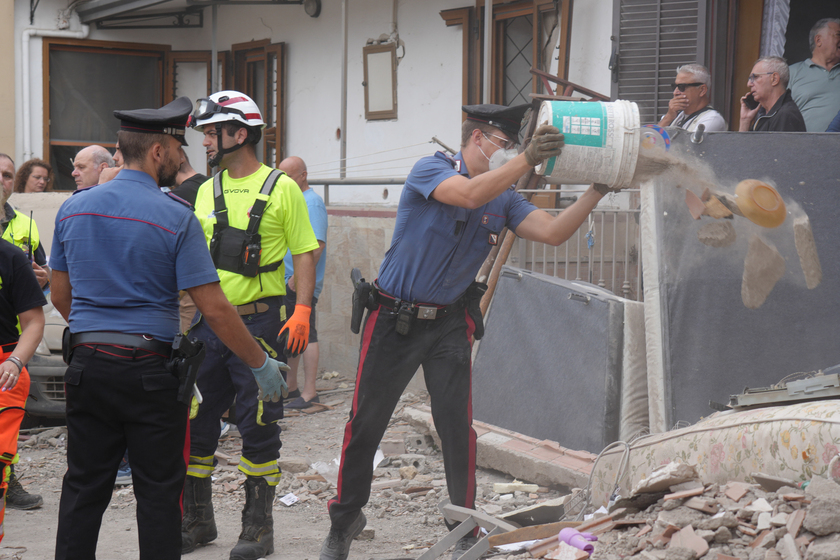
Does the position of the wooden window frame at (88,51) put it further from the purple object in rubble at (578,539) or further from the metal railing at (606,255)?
the purple object in rubble at (578,539)

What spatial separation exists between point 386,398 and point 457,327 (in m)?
0.47

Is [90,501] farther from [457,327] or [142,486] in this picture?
[457,327]

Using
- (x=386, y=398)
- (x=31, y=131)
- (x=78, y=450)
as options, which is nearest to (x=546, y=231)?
(x=386, y=398)

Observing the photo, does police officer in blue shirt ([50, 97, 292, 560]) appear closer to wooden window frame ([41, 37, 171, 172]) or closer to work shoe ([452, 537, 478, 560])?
work shoe ([452, 537, 478, 560])

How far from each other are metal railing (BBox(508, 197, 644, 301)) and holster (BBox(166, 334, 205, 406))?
3.55m

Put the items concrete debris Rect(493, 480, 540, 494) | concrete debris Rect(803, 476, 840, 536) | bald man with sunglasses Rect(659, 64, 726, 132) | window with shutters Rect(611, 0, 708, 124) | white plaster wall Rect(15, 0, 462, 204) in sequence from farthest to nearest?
1. white plaster wall Rect(15, 0, 462, 204)
2. window with shutters Rect(611, 0, 708, 124)
3. bald man with sunglasses Rect(659, 64, 726, 132)
4. concrete debris Rect(493, 480, 540, 494)
5. concrete debris Rect(803, 476, 840, 536)

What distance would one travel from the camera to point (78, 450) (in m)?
2.98

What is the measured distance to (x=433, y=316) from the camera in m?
3.77

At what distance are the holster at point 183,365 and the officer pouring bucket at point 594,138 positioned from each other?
5.12 ft

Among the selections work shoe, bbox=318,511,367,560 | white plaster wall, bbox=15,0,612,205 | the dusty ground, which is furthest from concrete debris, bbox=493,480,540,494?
Answer: white plaster wall, bbox=15,0,612,205

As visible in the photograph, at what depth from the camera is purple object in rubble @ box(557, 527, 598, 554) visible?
3.04 metres

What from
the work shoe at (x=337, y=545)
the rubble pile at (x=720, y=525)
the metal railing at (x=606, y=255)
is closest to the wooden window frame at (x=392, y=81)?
the metal railing at (x=606, y=255)

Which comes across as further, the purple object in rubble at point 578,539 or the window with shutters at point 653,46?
the window with shutters at point 653,46

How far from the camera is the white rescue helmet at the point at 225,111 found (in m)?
4.00
